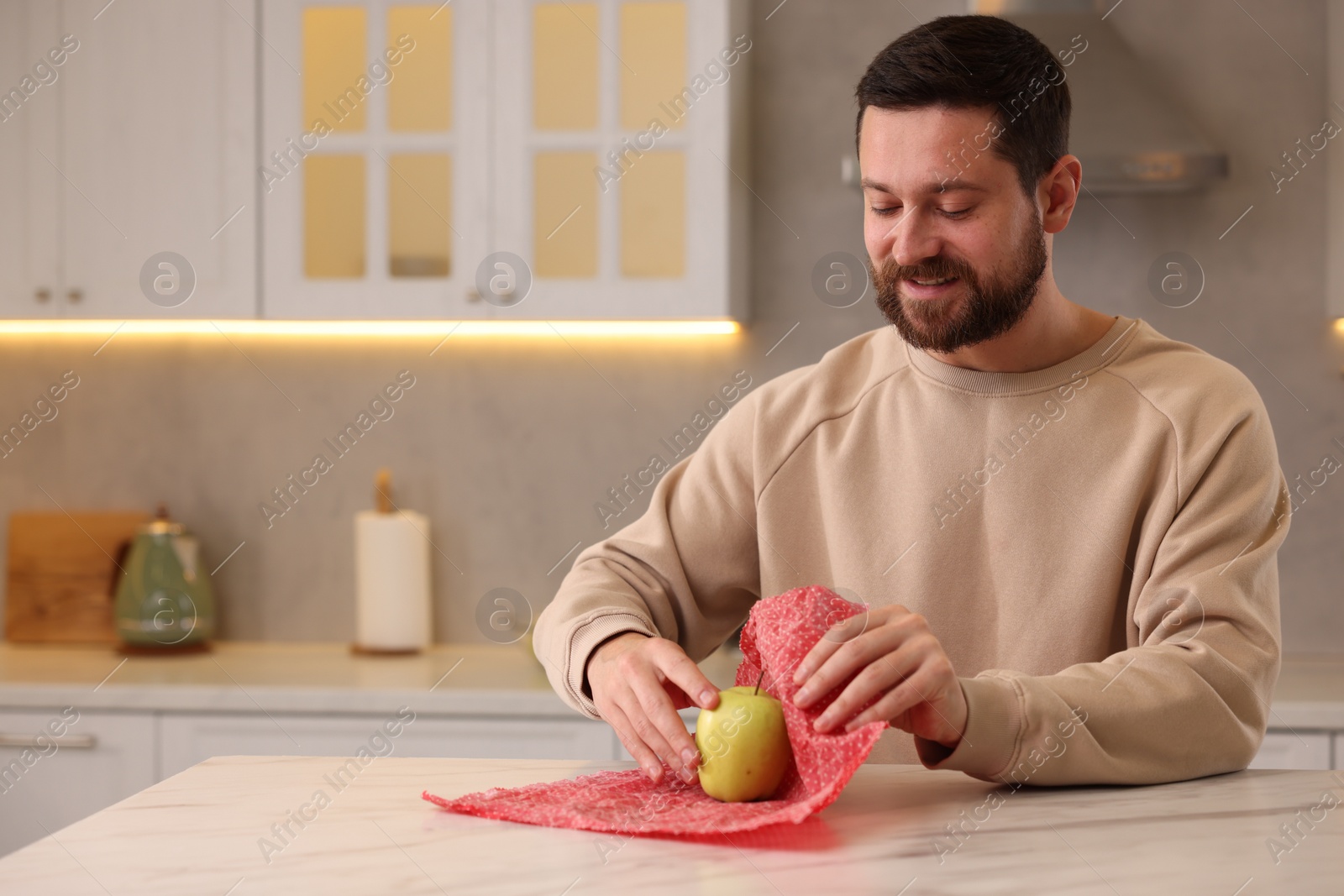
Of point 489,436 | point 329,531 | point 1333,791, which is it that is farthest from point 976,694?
point 329,531

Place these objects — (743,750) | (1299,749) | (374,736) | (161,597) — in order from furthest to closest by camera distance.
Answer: (161,597)
(374,736)
(1299,749)
(743,750)

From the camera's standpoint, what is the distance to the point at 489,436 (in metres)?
2.70

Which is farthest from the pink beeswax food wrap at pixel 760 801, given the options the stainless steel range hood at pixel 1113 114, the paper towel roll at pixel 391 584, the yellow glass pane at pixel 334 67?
the yellow glass pane at pixel 334 67

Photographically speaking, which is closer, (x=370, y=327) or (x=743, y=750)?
(x=743, y=750)

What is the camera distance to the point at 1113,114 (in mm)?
2283

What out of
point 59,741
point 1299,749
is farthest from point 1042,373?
point 59,741

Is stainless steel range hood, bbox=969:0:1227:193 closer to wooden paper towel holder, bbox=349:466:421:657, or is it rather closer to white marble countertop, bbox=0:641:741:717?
white marble countertop, bbox=0:641:741:717

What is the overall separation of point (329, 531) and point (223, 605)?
0.29 m

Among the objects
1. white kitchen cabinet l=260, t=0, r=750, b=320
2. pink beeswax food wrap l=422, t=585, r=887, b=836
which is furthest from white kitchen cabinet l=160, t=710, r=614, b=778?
pink beeswax food wrap l=422, t=585, r=887, b=836

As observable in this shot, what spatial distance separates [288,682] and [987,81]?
167 cm

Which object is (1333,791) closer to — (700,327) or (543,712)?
(543,712)

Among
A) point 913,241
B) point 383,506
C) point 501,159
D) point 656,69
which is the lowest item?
point 383,506

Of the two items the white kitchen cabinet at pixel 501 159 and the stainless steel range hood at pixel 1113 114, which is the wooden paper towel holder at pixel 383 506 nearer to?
the white kitchen cabinet at pixel 501 159

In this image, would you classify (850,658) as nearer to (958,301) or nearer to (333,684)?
(958,301)
